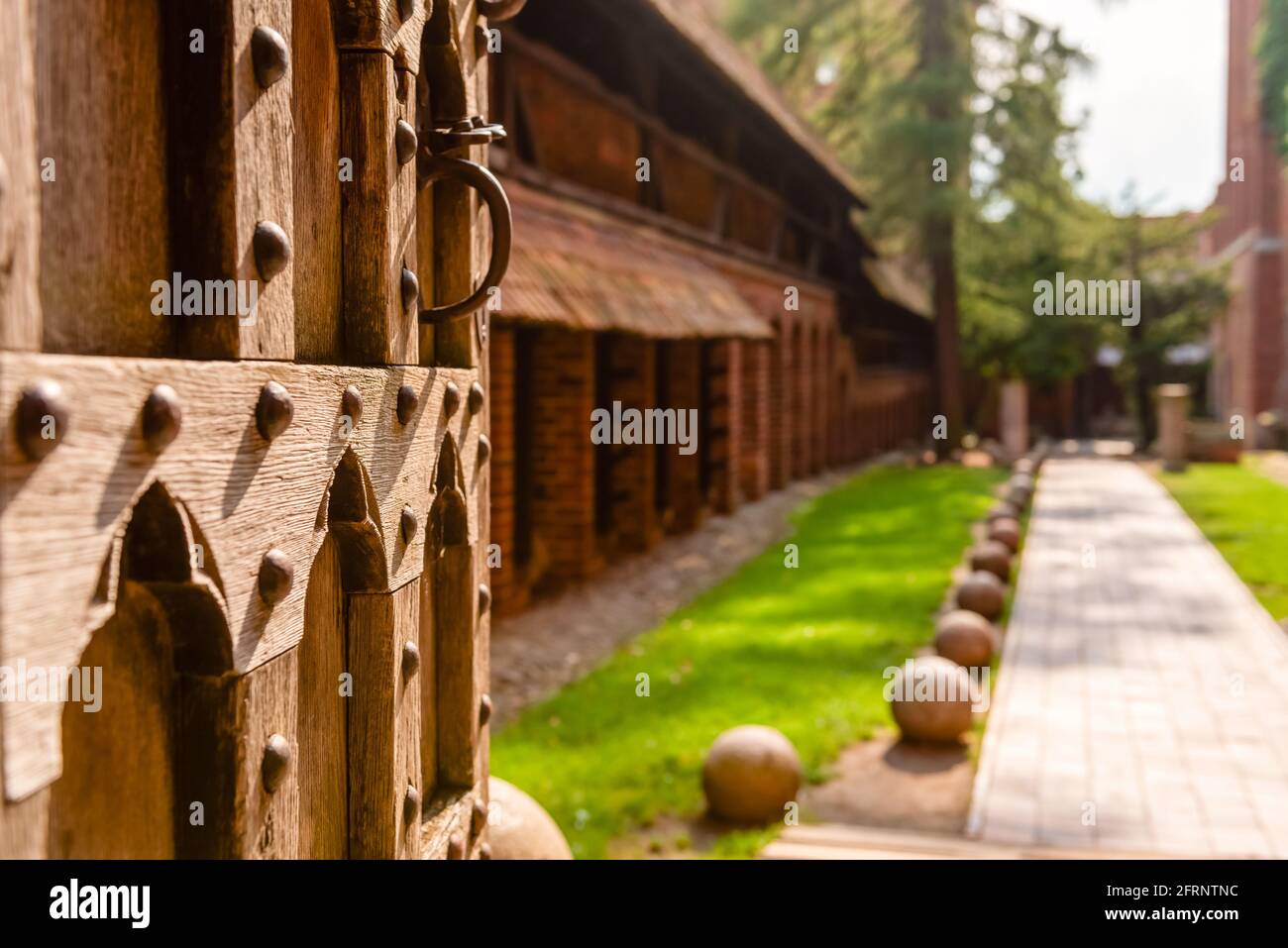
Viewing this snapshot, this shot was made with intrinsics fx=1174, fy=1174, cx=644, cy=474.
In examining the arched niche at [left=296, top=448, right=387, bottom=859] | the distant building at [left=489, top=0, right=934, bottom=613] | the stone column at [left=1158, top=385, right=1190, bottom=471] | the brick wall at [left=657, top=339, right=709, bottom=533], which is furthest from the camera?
the stone column at [left=1158, top=385, right=1190, bottom=471]

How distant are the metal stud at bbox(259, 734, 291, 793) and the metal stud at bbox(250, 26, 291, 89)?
727 mm

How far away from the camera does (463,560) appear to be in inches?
81.7

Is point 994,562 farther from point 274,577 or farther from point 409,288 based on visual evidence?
point 274,577

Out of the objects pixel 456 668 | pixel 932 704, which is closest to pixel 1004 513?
pixel 932 704

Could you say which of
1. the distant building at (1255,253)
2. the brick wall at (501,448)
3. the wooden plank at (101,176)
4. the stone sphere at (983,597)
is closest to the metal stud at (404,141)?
the wooden plank at (101,176)

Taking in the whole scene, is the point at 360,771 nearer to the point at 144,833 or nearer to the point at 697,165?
the point at 144,833

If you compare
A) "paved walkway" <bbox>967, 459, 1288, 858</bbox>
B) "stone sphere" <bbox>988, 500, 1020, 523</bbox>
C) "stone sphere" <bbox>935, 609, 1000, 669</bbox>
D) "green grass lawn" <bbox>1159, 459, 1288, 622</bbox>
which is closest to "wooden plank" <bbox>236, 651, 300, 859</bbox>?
"paved walkway" <bbox>967, 459, 1288, 858</bbox>

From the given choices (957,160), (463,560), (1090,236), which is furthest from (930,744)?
(1090,236)

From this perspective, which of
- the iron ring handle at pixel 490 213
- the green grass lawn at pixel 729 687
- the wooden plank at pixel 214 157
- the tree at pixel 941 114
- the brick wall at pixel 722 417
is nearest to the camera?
the wooden plank at pixel 214 157

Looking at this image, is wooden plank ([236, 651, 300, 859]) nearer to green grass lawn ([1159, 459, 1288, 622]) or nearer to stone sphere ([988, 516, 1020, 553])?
green grass lawn ([1159, 459, 1288, 622])

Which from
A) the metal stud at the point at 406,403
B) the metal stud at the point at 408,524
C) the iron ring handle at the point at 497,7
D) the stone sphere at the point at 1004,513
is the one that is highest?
the iron ring handle at the point at 497,7

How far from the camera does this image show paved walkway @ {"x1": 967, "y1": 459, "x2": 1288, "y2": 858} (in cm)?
559

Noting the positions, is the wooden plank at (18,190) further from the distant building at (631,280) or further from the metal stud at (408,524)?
the distant building at (631,280)

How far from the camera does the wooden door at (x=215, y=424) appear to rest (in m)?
0.99
